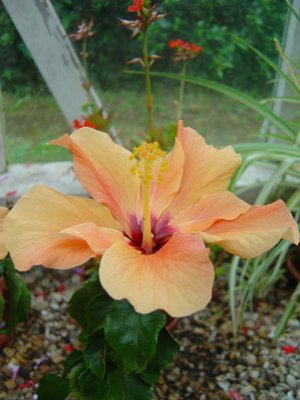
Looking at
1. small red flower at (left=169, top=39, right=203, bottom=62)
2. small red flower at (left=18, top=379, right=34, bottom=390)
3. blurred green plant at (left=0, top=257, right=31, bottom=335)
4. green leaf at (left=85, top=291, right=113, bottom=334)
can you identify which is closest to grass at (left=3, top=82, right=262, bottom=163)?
small red flower at (left=169, top=39, right=203, bottom=62)

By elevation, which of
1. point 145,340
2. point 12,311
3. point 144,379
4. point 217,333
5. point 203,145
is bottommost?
point 217,333

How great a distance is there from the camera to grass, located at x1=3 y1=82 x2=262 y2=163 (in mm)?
1567

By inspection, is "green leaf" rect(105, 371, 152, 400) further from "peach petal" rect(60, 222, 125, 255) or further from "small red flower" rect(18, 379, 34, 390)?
"small red flower" rect(18, 379, 34, 390)

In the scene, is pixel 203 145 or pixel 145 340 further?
pixel 203 145

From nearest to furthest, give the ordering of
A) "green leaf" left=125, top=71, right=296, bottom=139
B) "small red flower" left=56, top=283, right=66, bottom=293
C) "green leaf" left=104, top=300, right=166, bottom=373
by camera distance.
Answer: "green leaf" left=104, top=300, right=166, bottom=373 < "green leaf" left=125, top=71, right=296, bottom=139 < "small red flower" left=56, top=283, right=66, bottom=293

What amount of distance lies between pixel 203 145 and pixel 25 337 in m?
0.77

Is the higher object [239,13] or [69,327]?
[239,13]

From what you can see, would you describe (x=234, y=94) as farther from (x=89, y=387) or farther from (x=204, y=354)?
(x=89, y=387)

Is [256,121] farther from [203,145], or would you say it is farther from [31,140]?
[203,145]

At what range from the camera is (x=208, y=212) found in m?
0.77

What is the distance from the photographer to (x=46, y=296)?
1459 millimetres

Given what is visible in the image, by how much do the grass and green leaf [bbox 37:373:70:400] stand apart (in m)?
0.81

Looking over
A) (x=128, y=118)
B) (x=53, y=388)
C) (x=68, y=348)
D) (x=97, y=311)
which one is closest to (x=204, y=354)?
(x=68, y=348)

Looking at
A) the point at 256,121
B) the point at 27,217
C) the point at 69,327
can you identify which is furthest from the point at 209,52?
the point at 27,217
